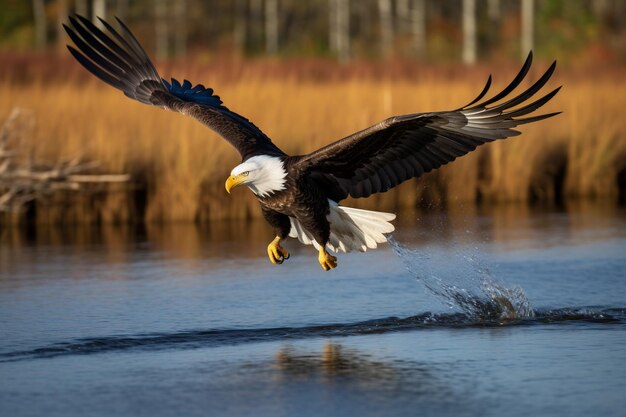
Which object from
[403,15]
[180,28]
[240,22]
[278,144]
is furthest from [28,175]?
[240,22]

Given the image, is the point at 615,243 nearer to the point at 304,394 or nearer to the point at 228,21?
the point at 304,394

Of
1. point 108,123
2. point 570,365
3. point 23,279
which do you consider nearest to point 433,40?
point 108,123

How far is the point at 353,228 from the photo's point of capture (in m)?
8.37

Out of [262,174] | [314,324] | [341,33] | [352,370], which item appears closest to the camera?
[352,370]

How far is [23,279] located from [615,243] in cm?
487

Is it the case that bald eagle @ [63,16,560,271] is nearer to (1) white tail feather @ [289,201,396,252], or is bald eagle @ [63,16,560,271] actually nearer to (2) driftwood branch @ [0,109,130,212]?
(1) white tail feather @ [289,201,396,252]

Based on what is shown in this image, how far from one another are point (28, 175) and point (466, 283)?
15.7 ft

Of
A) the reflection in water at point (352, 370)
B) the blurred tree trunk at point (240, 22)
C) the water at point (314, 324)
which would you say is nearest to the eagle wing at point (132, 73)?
the water at point (314, 324)

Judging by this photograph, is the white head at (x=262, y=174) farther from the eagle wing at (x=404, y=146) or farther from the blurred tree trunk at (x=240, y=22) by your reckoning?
the blurred tree trunk at (x=240, y=22)

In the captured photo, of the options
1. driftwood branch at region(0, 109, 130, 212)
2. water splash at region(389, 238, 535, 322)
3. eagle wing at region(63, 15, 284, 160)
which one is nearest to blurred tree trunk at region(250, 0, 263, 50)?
driftwood branch at region(0, 109, 130, 212)

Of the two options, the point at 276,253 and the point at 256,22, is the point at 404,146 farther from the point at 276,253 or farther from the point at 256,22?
the point at 256,22

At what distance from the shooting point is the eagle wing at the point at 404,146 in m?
7.41

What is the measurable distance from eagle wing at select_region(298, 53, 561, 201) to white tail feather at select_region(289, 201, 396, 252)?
5.2 inches

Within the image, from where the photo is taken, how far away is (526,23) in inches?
1182
